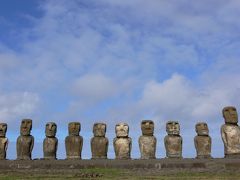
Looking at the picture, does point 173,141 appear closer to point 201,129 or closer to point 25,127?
point 201,129

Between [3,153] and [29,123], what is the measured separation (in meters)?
1.90

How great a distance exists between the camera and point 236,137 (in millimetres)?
21359

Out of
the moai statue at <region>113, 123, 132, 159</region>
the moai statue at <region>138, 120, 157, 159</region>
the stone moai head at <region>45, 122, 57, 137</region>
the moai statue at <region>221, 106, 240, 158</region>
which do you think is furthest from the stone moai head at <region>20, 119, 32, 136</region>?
the moai statue at <region>221, 106, 240, 158</region>

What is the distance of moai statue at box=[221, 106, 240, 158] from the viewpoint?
837 inches

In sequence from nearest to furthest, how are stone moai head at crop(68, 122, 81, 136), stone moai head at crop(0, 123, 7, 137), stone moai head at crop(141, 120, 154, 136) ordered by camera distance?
stone moai head at crop(141, 120, 154, 136) → stone moai head at crop(68, 122, 81, 136) → stone moai head at crop(0, 123, 7, 137)

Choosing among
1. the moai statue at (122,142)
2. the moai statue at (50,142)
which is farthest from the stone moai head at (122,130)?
the moai statue at (50,142)

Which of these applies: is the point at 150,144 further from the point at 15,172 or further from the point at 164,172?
the point at 15,172

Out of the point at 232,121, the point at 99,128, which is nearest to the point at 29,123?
the point at 99,128

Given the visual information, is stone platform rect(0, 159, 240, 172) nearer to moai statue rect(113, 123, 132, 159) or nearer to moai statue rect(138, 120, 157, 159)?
moai statue rect(113, 123, 132, 159)

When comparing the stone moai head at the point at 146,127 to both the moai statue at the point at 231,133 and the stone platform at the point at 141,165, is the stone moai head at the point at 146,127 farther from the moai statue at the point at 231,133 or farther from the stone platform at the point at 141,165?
the stone platform at the point at 141,165

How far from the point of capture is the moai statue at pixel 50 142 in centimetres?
2281

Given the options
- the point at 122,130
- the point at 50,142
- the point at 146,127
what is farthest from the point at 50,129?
the point at 146,127

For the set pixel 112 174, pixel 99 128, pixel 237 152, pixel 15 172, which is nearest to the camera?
pixel 112 174

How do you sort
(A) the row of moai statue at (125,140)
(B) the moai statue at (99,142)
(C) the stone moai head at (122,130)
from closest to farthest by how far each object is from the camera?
(A) the row of moai statue at (125,140)
(B) the moai statue at (99,142)
(C) the stone moai head at (122,130)
